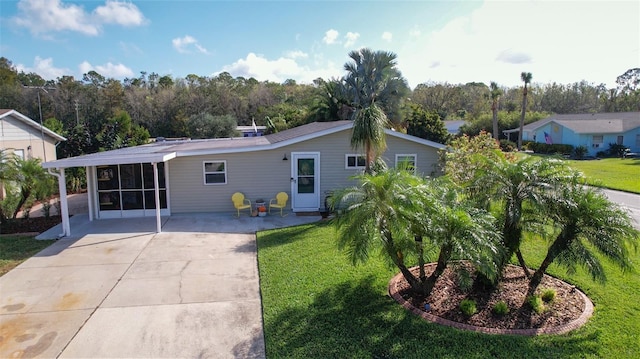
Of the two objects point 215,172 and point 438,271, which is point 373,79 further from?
point 438,271

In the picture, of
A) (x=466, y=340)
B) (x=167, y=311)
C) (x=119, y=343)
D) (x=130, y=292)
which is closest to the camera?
(x=466, y=340)

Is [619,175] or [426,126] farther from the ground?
[426,126]

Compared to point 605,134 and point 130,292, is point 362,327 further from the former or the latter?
point 605,134

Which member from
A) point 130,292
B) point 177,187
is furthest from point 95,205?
point 130,292

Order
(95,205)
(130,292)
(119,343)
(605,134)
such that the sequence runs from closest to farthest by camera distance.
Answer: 1. (119,343)
2. (130,292)
3. (95,205)
4. (605,134)

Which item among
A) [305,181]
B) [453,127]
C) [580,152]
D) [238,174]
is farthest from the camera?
[453,127]

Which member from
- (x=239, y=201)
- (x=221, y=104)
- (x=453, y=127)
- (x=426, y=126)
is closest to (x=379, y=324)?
(x=239, y=201)
